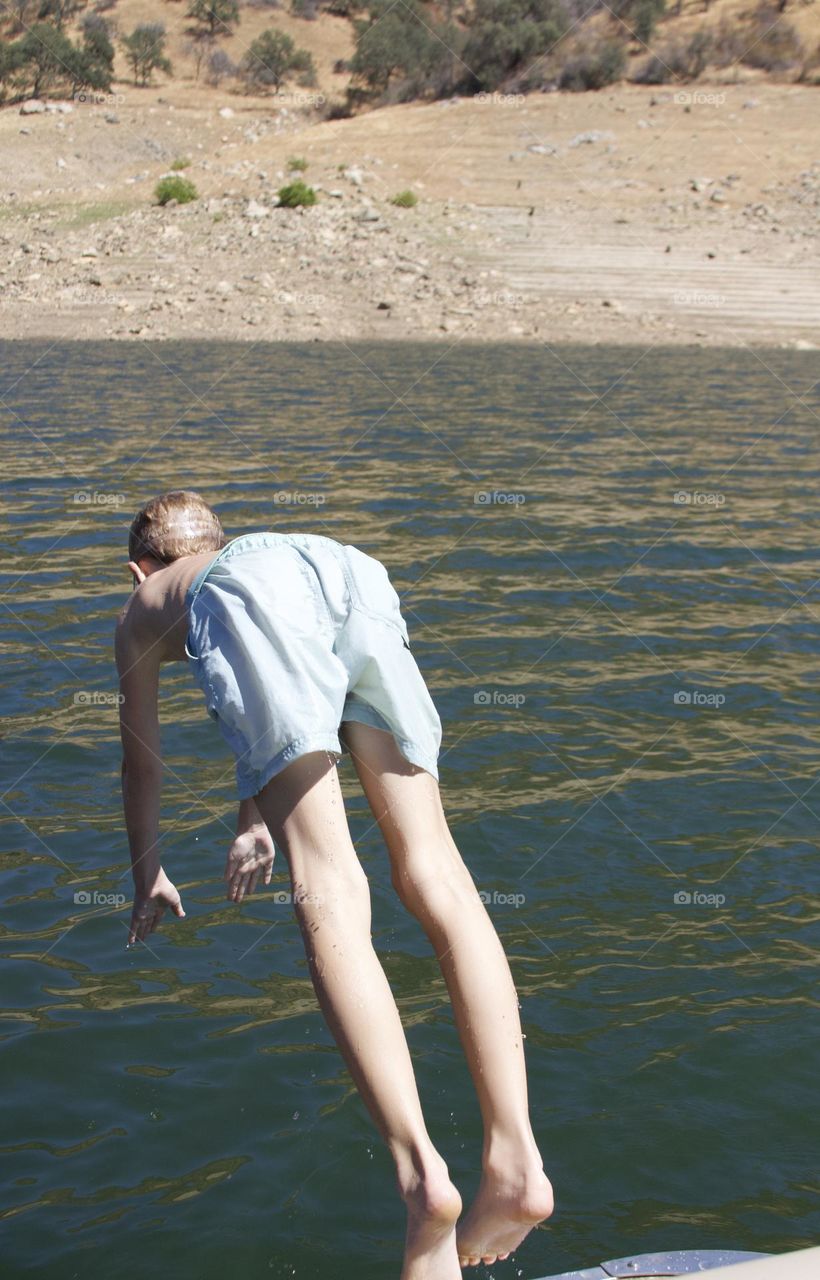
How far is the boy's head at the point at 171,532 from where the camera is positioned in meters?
3.84

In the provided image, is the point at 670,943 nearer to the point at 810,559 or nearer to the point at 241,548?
the point at 241,548

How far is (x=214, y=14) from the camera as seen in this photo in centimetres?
5856

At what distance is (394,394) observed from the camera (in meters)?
20.7

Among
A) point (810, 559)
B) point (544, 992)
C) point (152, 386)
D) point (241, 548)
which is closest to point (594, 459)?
point (810, 559)

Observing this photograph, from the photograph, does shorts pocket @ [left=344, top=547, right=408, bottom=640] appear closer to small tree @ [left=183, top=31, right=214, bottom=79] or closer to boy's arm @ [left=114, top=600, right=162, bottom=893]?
boy's arm @ [left=114, top=600, right=162, bottom=893]

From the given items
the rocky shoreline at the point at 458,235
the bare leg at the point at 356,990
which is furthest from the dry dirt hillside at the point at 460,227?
the bare leg at the point at 356,990

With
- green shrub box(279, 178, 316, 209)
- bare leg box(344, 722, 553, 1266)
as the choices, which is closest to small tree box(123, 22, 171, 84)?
green shrub box(279, 178, 316, 209)

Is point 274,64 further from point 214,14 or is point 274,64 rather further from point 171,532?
point 171,532

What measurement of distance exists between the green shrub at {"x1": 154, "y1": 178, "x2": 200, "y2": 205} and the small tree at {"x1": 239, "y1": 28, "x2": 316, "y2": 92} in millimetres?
19583

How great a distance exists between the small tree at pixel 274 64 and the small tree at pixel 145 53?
10.4 feet

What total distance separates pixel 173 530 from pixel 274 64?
5743 centimetres

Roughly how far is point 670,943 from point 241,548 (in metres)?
2.45

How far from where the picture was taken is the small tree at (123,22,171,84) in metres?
55.1

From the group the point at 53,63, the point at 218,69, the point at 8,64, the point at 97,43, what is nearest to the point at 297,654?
the point at 53,63
